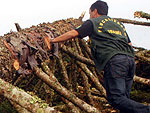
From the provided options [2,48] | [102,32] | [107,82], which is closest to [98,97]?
[107,82]

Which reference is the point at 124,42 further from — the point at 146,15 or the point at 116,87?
the point at 146,15

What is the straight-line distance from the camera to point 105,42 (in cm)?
318

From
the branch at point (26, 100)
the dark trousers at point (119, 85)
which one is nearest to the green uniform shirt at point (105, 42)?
the dark trousers at point (119, 85)

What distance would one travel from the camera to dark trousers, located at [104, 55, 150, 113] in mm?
2906

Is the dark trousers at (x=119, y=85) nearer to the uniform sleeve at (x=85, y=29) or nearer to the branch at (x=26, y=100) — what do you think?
the uniform sleeve at (x=85, y=29)

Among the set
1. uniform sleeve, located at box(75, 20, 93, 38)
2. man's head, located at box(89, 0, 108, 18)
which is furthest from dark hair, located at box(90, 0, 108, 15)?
uniform sleeve, located at box(75, 20, 93, 38)

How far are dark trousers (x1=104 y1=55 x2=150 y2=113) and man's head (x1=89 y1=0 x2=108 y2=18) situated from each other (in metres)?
1.02

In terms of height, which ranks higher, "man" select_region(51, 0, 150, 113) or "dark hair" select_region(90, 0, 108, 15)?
"dark hair" select_region(90, 0, 108, 15)

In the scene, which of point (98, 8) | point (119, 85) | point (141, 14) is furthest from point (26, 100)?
point (141, 14)

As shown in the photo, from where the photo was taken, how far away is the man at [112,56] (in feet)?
9.77

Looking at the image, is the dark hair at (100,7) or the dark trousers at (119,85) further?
the dark hair at (100,7)

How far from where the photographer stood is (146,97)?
5359 millimetres

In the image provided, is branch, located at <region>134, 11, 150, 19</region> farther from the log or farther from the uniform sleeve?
the uniform sleeve

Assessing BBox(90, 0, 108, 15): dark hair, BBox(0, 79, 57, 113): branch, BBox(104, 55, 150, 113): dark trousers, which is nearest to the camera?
BBox(0, 79, 57, 113): branch
